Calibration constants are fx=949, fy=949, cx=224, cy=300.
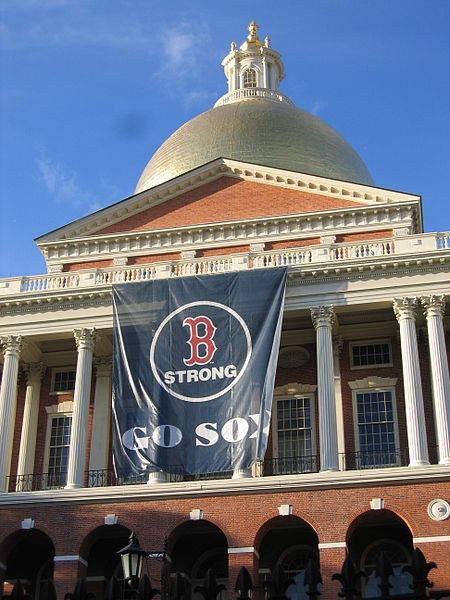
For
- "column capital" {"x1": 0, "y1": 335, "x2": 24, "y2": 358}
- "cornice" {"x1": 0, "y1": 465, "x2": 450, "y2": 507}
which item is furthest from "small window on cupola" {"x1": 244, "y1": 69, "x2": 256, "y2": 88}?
"cornice" {"x1": 0, "y1": 465, "x2": 450, "y2": 507}

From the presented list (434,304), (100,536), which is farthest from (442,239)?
(100,536)

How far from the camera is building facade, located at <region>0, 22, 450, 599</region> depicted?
28.0 metres

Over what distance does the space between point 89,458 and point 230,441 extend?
5.94m

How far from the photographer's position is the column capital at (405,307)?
99.8ft

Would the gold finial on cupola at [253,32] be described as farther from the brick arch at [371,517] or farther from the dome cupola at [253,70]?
the brick arch at [371,517]

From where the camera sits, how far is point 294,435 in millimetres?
31469

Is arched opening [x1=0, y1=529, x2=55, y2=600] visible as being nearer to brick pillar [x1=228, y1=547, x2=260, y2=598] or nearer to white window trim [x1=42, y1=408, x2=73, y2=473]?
white window trim [x1=42, y1=408, x2=73, y2=473]

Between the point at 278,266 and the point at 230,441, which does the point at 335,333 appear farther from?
the point at 230,441

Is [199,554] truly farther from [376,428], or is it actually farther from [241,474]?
[376,428]

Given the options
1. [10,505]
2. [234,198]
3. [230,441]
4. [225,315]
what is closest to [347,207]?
[234,198]

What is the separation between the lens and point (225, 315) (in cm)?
3112

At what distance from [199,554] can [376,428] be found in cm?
721

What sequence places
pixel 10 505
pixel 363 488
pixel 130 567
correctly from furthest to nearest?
pixel 10 505, pixel 363 488, pixel 130 567

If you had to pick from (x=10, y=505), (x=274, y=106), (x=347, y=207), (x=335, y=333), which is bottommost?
(x=10, y=505)
